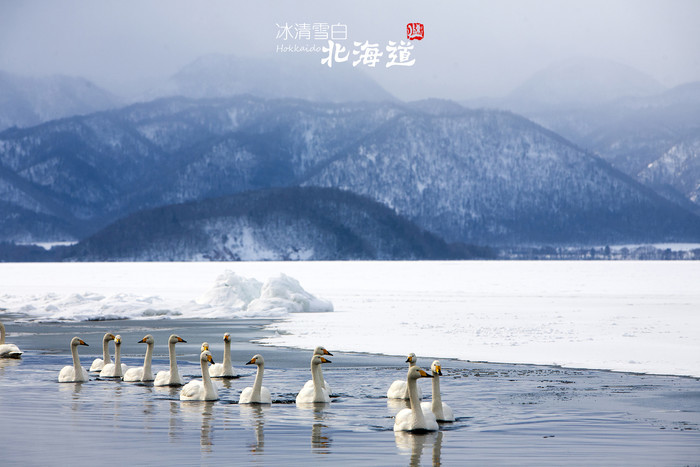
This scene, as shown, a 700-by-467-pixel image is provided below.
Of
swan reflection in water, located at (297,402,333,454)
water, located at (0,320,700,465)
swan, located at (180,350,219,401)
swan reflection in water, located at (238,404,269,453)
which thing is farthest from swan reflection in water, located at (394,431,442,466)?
swan, located at (180,350,219,401)

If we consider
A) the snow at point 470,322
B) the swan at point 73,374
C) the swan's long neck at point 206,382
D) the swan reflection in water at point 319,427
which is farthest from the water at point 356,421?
the snow at point 470,322

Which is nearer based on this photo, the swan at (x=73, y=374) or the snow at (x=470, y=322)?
the swan at (x=73, y=374)

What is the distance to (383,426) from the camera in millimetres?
16250

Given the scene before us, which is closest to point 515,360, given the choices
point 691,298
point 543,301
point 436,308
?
point 436,308

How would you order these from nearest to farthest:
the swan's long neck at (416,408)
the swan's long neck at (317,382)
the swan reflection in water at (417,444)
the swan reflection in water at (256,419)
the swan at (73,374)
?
the swan reflection in water at (417,444)
the swan reflection in water at (256,419)
the swan's long neck at (416,408)
the swan's long neck at (317,382)
the swan at (73,374)

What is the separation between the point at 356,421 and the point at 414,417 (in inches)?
64.6

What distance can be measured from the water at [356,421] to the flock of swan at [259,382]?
282 mm

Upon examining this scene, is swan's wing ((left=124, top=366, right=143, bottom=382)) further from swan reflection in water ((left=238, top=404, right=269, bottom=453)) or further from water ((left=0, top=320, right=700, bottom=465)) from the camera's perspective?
swan reflection in water ((left=238, top=404, right=269, bottom=453))

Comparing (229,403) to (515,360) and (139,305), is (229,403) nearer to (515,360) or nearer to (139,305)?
(515,360)

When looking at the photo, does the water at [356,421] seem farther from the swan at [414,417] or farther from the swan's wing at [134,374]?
the swan's wing at [134,374]

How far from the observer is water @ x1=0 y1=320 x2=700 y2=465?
13.7 metres

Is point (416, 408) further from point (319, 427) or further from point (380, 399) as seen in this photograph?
point (380, 399)

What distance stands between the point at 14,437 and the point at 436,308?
36642 mm

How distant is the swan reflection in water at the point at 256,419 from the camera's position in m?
14.4
